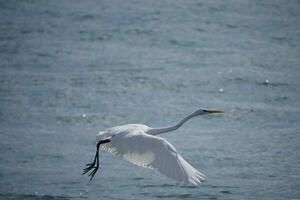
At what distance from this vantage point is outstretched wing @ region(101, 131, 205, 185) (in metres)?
8.74

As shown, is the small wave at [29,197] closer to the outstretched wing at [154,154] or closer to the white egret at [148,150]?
the white egret at [148,150]

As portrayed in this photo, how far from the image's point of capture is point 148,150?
925cm

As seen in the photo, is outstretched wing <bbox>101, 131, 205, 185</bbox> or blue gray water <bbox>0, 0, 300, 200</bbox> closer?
outstretched wing <bbox>101, 131, 205, 185</bbox>

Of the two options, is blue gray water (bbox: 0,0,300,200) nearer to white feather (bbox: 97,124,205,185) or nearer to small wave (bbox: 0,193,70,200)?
small wave (bbox: 0,193,70,200)

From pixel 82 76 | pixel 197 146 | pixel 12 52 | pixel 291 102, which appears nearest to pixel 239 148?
pixel 197 146

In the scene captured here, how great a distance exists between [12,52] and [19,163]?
5585 mm

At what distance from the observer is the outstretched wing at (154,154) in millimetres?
8737

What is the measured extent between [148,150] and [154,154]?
107mm

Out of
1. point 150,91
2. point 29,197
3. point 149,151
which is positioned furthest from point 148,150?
point 150,91

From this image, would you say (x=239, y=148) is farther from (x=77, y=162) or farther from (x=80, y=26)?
(x=80, y=26)

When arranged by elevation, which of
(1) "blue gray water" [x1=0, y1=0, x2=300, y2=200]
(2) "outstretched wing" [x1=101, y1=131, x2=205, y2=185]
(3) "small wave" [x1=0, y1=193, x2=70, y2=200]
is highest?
(2) "outstretched wing" [x1=101, y1=131, x2=205, y2=185]

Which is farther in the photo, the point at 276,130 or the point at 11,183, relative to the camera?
the point at 276,130

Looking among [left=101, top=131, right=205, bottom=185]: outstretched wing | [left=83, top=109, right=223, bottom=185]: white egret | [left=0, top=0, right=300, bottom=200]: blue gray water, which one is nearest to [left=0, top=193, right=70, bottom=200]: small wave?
[left=0, top=0, right=300, bottom=200]: blue gray water

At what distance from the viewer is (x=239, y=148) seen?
503 inches
